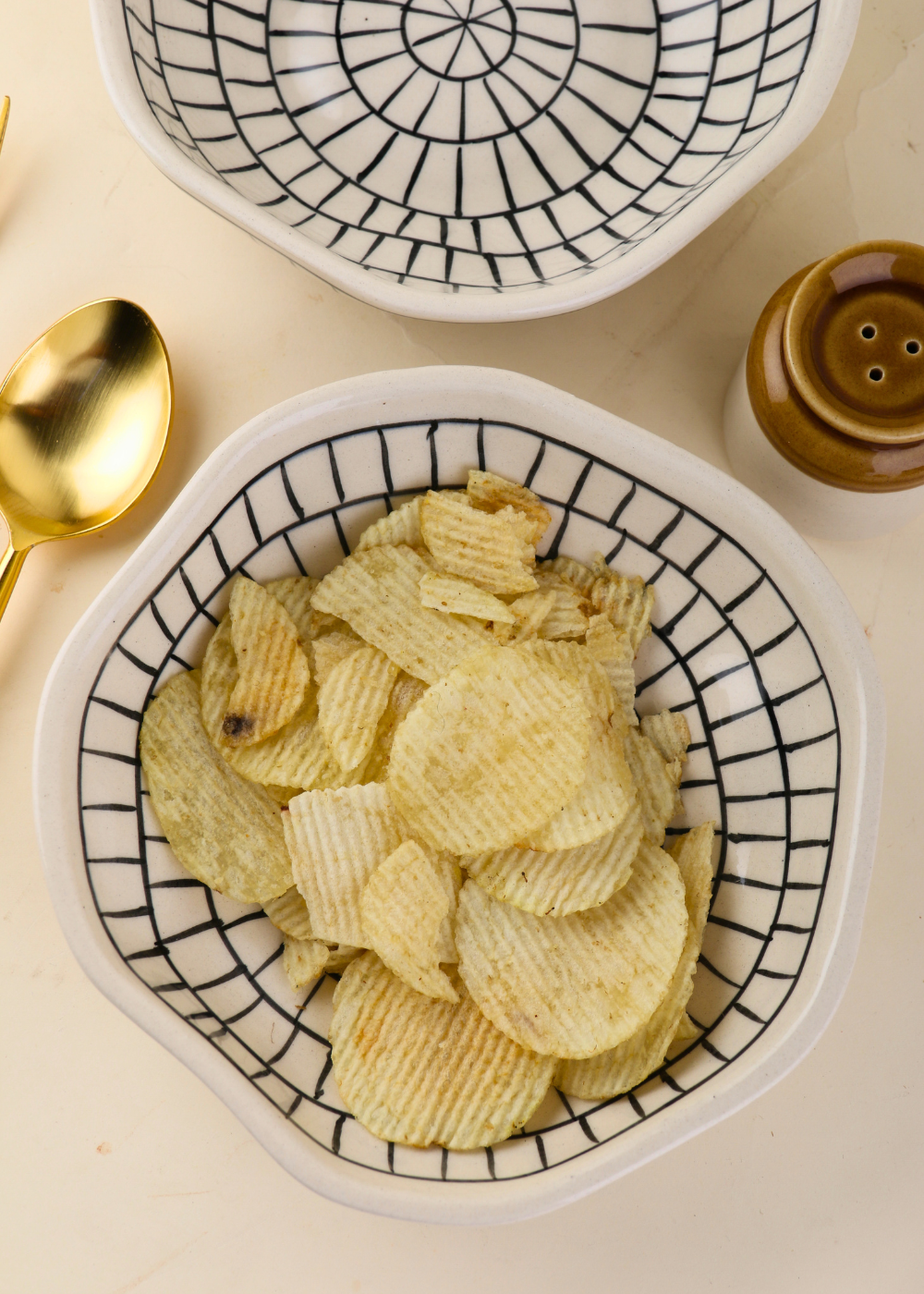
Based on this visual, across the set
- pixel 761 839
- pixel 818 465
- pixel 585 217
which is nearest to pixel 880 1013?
pixel 761 839

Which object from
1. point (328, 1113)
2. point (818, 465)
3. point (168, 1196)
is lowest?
point (168, 1196)

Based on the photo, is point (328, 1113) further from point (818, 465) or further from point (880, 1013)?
point (818, 465)

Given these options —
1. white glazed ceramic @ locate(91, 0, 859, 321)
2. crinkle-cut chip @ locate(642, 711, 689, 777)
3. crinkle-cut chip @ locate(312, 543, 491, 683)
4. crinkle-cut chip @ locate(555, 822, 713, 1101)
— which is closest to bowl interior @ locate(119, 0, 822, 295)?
white glazed ceramic @ locate(91, 0, 859, 321)

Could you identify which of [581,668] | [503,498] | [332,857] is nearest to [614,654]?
[581,668]

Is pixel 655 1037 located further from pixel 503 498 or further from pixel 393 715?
pixel 503 498

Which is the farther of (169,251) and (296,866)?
(169,251)

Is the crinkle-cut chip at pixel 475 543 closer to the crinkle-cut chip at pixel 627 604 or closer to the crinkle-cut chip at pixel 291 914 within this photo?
the crinkle-cut chip at pixel 627 604

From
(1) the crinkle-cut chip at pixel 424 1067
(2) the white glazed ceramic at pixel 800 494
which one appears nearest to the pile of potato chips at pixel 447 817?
(1) the crinkle-cut chip at pixel 424 1067
